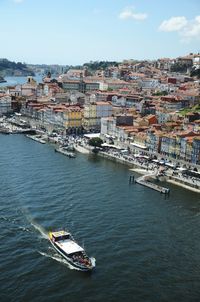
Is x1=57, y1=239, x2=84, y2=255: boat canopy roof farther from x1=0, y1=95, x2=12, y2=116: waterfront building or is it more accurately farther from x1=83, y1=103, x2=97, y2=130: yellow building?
x1=0, y1=95, x2=12, y2=116: waterfront building

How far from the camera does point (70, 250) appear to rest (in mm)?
26859

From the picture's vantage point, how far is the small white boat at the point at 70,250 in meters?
25.4

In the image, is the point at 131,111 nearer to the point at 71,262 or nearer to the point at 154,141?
the point at 154,141

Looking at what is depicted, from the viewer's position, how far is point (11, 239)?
2898cm

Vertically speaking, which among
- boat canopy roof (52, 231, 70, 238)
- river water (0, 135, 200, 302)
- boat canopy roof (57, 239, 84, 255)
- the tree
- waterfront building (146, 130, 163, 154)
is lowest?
river water (0, 135, 200, 302)

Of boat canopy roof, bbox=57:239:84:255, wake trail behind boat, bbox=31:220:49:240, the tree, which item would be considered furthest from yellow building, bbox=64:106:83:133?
boat canopy roof, bbox=57:239:84:255

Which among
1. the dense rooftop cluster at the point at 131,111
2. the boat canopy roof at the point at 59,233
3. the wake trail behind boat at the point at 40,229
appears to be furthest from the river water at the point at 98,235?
the dense rooftop cluster at the point at 131,111

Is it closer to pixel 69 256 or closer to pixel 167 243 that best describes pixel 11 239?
pixel 69 256

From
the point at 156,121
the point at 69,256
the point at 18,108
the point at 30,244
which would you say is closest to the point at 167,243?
the point at 69,256

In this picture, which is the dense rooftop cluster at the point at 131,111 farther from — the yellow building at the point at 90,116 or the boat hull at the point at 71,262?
the boat hull at the point at 71,262

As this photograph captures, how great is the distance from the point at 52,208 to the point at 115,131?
94.1 ft

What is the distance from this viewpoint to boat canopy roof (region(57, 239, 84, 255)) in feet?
87.7

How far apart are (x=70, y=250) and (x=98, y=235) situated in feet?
11.8

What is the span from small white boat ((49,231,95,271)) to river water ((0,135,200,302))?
41 centimetres
